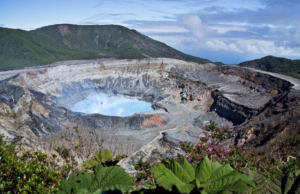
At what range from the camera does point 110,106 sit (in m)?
48.9

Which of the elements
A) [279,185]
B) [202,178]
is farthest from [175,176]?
[279,185]

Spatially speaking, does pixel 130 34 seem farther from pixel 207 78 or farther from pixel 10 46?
pixel 207 78

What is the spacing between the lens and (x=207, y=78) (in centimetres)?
5466

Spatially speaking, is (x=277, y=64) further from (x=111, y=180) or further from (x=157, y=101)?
(x=111, y=180)

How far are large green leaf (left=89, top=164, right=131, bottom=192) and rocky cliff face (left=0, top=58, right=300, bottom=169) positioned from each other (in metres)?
18.2

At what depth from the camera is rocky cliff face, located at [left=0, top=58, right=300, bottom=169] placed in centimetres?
2814

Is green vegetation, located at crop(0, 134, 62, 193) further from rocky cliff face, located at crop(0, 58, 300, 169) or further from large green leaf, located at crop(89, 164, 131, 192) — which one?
rocky cliff face, located at crop(0, 58, 300, 169)

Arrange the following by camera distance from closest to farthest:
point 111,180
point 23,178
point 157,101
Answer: point 111,180 → point 23,178 → point 157,101

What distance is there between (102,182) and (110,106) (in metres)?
45.0

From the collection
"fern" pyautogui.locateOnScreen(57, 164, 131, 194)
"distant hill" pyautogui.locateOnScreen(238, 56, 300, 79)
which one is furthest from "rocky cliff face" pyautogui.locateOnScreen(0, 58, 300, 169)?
"fern" pyautogui.locateOnScreen(57, 164, 131, 194)

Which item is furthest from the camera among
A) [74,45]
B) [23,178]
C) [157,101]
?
[74,45]

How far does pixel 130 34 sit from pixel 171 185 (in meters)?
122

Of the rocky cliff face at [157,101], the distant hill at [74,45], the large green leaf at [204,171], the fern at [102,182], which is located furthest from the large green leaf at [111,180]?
the distant hill at [74,45]

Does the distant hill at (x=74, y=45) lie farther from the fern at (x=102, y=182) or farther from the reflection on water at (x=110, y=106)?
the fern at (x=102, y=182)
